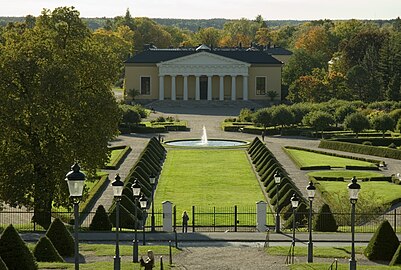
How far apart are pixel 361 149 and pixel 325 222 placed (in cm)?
3770

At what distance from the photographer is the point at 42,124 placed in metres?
39.9

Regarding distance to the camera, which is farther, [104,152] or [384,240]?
[104,152]

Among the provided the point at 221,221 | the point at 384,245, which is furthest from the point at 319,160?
the point at 384,245

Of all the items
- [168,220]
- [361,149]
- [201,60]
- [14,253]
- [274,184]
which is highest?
[14,253]

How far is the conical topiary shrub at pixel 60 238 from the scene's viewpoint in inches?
1206

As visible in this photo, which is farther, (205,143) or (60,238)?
(205,143)

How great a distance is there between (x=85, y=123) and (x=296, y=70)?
321 ft

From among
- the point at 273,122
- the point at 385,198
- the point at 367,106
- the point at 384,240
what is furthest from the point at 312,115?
the point at 384,240

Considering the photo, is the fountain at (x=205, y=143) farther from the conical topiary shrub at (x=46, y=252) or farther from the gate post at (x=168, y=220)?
the conical topiary shrub at (x=46, y=252)

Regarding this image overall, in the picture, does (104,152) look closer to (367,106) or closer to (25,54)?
(25,54)

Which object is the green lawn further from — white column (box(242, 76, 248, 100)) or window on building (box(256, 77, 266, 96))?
window on building (box(256, 77, 266, 96))

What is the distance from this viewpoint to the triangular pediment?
136125 mm

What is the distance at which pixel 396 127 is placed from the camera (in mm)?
87625

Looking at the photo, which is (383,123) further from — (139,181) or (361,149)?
(139,181)
